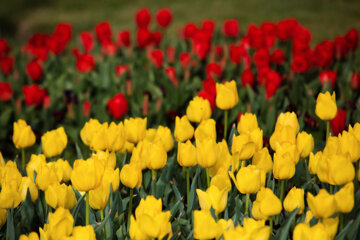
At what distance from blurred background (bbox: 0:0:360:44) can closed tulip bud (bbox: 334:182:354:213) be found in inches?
229

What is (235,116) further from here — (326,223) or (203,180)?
(326,223)

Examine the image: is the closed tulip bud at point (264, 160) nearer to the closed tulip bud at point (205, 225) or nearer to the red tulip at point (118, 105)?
the closed tulip bud at point (205, 225)

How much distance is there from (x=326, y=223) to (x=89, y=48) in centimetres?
421

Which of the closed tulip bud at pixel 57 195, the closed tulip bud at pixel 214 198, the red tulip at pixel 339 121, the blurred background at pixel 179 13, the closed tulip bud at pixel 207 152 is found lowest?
the blurred background at pixel 179 13

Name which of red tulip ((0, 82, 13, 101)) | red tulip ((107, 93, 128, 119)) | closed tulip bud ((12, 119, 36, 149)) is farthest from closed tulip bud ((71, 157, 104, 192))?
red tulip ((0, 82, 13, 101))

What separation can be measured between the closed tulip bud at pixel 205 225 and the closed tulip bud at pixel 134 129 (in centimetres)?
88

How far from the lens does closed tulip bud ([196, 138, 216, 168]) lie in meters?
2.26

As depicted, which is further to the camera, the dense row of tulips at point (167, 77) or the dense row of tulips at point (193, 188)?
the dense row of tulips at point (167, 77)

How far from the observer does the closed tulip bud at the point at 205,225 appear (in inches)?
73.7

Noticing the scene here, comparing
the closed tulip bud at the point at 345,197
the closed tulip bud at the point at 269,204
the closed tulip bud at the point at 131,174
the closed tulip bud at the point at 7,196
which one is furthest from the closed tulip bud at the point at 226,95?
the closed tulip bud at the point at 7,196

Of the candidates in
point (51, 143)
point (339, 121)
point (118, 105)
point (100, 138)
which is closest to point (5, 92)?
point (118, 105)

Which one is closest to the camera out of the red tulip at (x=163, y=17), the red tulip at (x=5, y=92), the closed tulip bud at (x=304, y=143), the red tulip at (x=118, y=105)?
the closed tulip bud at (x=304, y=143)

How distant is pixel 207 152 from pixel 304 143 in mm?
475

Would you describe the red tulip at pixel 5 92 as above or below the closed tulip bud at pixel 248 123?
below
